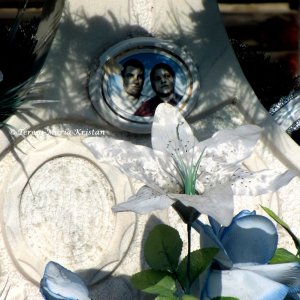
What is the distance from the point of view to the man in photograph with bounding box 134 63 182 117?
1693 millimetres

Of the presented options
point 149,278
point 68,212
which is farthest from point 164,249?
point 68,212

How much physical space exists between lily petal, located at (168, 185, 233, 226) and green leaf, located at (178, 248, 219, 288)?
10 cm

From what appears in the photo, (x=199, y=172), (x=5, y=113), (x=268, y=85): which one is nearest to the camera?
(x=199, y=172)

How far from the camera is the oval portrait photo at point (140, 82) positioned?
65.6 inches

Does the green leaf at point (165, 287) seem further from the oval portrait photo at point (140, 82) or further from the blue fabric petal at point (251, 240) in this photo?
the oval portrait photo at point (140, 82)

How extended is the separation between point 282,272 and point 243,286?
5 cm

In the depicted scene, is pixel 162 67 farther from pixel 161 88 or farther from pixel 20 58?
pixel 20 58

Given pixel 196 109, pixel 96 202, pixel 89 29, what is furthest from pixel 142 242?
pixel 89 29

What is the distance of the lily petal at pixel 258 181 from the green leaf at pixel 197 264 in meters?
0.09

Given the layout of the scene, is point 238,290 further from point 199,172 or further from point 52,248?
point 52,248

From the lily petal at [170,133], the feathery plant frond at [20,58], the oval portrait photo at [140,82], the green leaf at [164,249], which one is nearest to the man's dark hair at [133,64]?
the oval portrait photo at [140,82]

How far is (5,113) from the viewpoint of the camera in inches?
64.4

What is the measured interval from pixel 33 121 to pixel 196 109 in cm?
25

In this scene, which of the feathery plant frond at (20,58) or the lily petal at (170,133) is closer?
the lily petal at (170,133)
